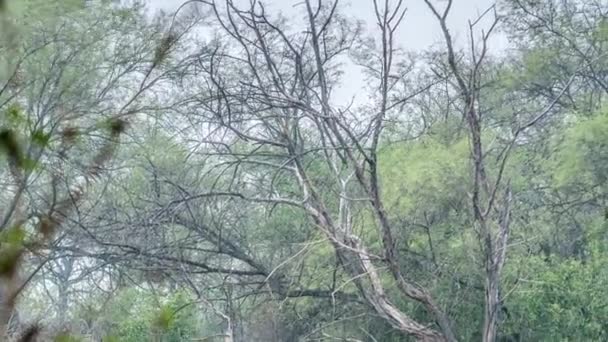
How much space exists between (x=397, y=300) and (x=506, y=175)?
1366mm

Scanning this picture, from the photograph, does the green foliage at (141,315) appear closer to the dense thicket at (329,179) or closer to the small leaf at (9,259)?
the dense thicket at (329,179)

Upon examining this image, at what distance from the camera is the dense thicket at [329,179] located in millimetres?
4781

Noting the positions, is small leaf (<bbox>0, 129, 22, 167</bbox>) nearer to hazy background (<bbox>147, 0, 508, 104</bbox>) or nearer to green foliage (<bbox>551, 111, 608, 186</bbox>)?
hazy background (<bbox>147, 0, 508, 104</bbox>)

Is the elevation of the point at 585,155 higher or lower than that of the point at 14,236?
higher

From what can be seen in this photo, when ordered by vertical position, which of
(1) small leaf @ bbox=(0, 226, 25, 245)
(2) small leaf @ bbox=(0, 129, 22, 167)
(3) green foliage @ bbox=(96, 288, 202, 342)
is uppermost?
(3) green foliage @ bbox=(96, 288, 202, 342)

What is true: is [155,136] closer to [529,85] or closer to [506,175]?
[506,175]

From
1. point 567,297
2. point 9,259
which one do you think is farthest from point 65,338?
point 567,297

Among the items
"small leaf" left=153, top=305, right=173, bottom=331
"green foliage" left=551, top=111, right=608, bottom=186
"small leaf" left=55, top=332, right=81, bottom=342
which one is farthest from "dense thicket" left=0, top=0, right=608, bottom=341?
"small leaf" left=55, top=332, right=81, bottom=342

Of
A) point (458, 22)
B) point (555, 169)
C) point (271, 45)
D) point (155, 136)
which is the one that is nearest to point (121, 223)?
point (155, 136)

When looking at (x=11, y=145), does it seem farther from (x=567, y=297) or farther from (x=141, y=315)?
(x=567, y=297)

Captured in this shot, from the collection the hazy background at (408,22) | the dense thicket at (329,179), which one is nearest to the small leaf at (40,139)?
the dense thicket at (329,179)

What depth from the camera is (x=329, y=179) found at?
5.30 meters

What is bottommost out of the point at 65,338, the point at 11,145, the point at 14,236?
the point at 65,338

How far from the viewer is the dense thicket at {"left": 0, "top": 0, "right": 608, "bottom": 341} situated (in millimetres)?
4781
